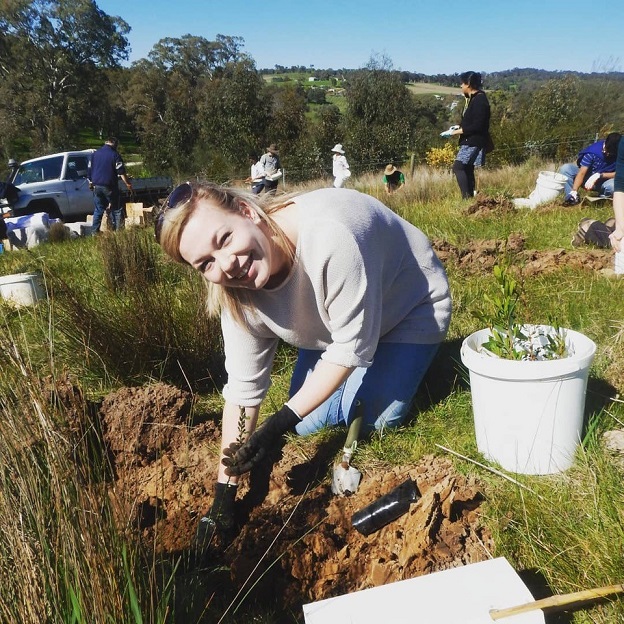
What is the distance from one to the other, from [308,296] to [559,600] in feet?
3.82

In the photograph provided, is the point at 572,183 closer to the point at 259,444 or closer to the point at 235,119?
the point at 259,444

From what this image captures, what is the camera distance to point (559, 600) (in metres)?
1.29

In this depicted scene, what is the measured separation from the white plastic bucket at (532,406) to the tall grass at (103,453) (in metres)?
0.07

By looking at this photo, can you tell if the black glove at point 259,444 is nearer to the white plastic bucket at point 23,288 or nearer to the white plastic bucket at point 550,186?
the white plastic bucket at point 23,288

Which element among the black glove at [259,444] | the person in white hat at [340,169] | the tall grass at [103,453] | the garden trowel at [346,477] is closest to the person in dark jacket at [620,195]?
the tall grass at [103,453]

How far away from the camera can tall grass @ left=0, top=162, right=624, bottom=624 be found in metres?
1.20

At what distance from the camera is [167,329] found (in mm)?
2848

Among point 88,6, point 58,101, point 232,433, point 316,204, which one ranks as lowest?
point 232,433

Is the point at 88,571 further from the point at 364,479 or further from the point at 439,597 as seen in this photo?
the point at 364,479

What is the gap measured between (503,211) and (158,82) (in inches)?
1586

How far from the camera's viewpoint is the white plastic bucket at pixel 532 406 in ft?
5.85

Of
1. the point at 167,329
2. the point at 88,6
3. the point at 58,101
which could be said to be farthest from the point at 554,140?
the point at 88,6

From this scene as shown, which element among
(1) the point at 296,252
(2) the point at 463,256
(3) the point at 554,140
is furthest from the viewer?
(3) the point at 554,140

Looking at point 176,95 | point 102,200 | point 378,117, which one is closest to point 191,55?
point 176,95
